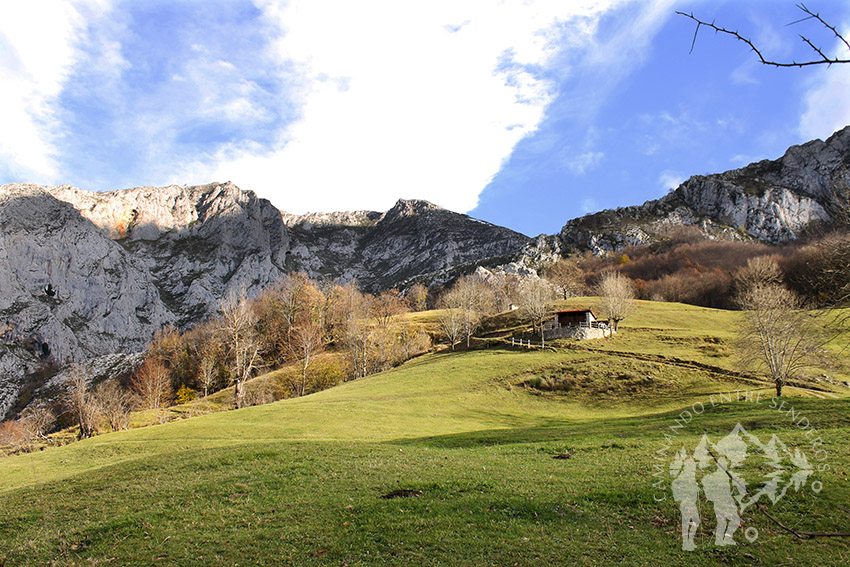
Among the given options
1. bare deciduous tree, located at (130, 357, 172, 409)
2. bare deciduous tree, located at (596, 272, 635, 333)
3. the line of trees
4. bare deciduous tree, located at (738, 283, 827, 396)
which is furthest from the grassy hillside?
bare deciduous tree, located at (130, 357, 172, 409)

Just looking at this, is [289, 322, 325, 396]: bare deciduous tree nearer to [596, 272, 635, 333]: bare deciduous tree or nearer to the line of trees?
the line of trees

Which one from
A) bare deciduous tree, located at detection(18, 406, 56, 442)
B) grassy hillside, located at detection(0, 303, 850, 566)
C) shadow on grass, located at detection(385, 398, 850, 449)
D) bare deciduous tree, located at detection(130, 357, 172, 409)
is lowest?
bare deciduous tree, located at detection(18, 406, 56, 442)

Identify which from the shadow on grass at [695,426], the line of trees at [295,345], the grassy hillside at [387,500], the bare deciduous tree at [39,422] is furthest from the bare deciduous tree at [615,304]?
the bare deciduous tree at [39,422]

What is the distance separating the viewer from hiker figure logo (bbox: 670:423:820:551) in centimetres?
1148

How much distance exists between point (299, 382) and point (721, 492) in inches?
2743

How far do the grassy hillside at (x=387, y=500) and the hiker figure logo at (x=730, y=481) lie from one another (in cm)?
40

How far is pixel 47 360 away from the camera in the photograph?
17650cm

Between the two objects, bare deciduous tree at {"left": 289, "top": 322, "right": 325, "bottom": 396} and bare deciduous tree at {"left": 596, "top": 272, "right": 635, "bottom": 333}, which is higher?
bare deciduous tree at {"left": 596, "top": 272, "right": 635, "bottom": 333}

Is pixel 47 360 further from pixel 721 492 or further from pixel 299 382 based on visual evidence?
pixel 721 492

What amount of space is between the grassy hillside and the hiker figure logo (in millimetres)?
401

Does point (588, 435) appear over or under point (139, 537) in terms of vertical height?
under

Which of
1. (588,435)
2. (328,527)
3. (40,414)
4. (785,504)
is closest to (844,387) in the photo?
(588,435)

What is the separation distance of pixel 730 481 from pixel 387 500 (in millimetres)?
11065

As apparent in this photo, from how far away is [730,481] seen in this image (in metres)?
14.2
